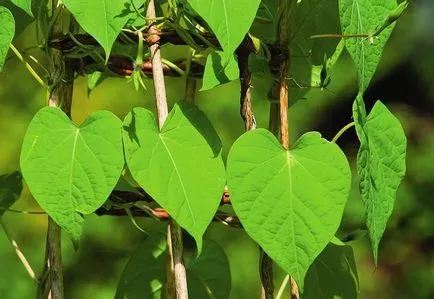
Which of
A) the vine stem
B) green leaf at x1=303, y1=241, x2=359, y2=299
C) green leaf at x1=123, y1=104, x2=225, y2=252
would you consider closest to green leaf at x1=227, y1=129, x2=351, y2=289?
green leaf at x1=123, y1=104, x2=225, y2=252

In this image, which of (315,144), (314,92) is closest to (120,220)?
(314,92)

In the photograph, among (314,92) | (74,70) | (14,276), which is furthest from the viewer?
(314,92)

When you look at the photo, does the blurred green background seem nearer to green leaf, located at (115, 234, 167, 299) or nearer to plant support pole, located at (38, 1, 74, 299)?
green leaf, located at (115, 234, 167, 299)

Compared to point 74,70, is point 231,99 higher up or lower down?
lower down

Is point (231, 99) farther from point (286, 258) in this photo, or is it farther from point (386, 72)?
point (286, 258)

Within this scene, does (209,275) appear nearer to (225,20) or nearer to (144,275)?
(144,275)

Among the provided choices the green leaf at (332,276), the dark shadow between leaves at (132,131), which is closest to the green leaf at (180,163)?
the dark shadow between leaves at (132,131)

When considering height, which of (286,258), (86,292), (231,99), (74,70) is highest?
(74,70)
